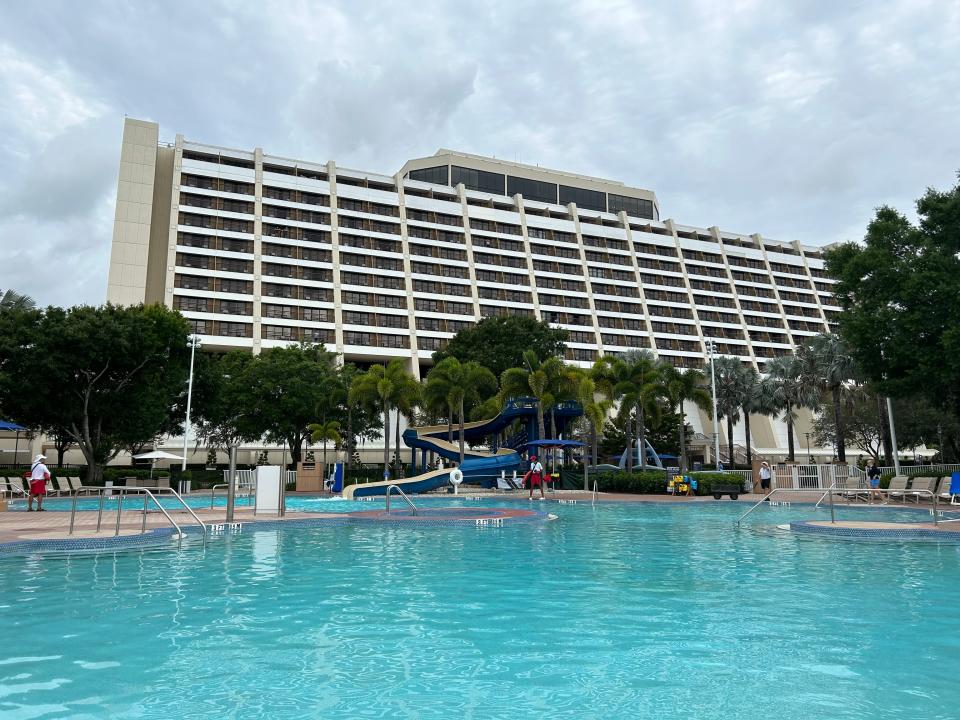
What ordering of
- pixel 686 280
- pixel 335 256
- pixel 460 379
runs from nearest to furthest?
pixel 460 379 < pixel 335 256 < pixel 686 280

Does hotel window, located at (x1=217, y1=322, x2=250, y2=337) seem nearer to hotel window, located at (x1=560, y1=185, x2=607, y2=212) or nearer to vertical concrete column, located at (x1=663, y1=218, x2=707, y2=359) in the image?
hotel window, located at (x1=560, y1=185, x2=607, y2=212)

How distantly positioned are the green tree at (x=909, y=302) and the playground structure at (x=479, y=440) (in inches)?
709

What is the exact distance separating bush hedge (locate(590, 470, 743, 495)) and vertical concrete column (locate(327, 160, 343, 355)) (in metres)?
44.2

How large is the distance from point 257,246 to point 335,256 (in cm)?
860

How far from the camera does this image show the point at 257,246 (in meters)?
75.9

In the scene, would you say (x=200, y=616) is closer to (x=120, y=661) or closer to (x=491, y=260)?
(x=120, y=661)

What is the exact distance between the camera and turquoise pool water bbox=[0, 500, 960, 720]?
496 centimetres

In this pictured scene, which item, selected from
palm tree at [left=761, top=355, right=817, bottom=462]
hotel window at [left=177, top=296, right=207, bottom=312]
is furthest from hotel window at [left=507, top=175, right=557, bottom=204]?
hotel window at [left=177, top=296, right=207, bottom=312]

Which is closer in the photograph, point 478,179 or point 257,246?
point 257,246

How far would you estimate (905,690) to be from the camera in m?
5.16

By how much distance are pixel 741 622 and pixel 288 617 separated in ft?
16.1

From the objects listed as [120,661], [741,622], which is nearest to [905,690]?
[741,622]

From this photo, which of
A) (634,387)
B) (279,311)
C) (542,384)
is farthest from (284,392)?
(279,311)

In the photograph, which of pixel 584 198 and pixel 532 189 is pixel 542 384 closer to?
pixel 532 189
